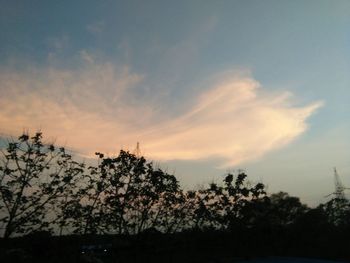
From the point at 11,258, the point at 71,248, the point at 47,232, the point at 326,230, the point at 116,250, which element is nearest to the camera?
the point at 11,258

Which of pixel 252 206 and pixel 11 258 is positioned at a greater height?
pixel 252 206

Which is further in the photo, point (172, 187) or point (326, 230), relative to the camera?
point (326, 230)

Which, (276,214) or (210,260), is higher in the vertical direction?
(276,214)

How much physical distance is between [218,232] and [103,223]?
298 inches

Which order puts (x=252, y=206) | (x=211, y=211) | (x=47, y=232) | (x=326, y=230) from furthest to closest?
(x=326, y=230)
(x=252, y=206)
(x=211, y=211)
(x=47, y=232)

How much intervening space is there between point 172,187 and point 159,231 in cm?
202

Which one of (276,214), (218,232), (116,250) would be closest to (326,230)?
(276,214)

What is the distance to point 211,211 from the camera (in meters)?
21.4

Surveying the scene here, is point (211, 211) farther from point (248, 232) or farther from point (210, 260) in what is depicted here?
point (210, 260)

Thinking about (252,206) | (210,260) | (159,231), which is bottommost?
(210,260)

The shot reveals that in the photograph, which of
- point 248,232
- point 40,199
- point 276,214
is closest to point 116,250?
point 40,199

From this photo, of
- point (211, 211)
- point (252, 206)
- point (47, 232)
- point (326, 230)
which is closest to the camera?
point (47, 232)

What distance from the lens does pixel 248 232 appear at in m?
23.1

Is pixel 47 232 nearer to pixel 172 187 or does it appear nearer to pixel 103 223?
pixel 103 223
